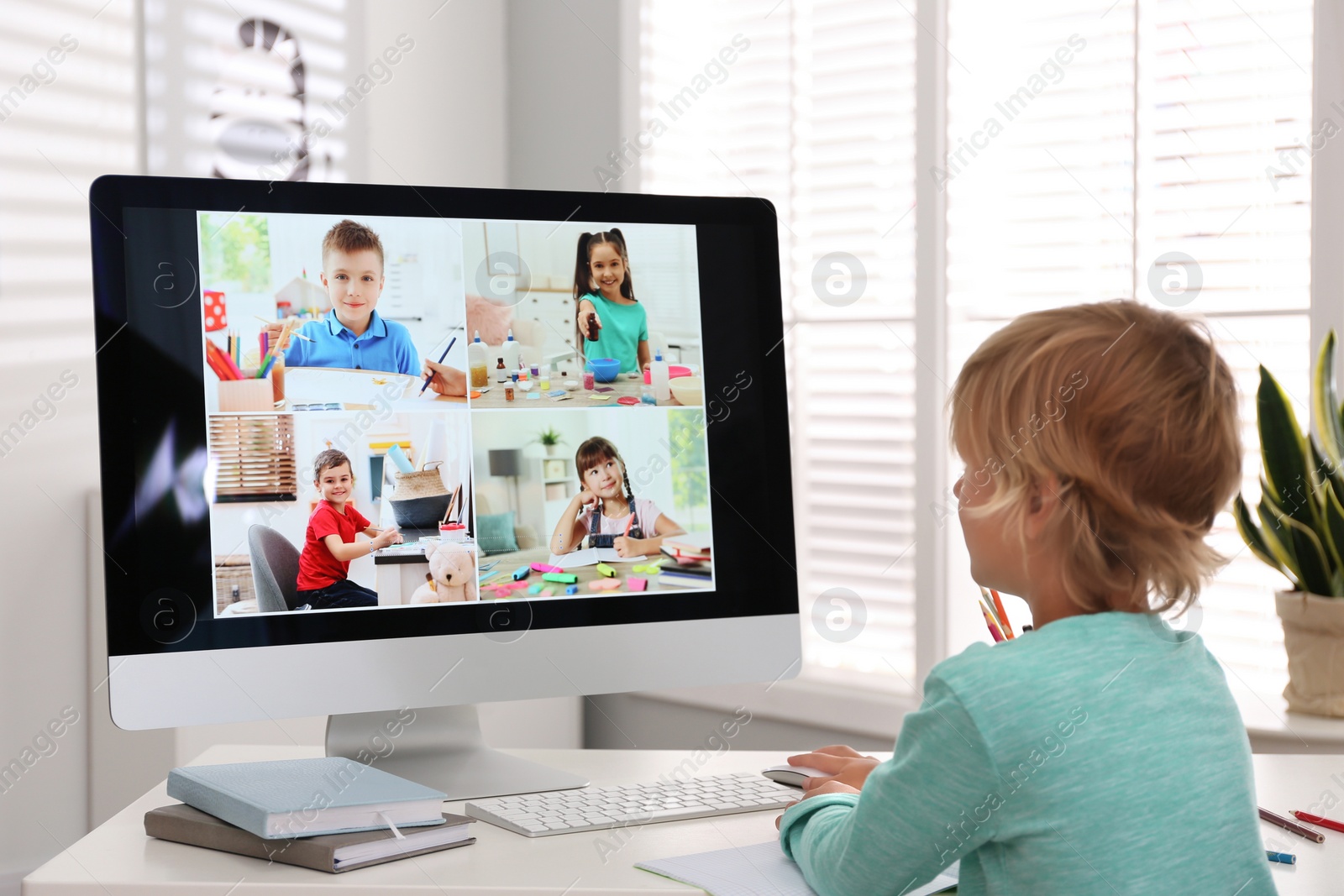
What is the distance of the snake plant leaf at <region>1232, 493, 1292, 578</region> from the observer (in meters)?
1.56

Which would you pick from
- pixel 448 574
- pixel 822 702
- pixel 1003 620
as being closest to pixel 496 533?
pixel 448 574

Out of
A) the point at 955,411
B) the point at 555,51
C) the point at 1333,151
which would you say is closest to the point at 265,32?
the point at 555,51

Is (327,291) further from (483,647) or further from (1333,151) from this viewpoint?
(1333,151)

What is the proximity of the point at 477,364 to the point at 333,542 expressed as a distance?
222 mm

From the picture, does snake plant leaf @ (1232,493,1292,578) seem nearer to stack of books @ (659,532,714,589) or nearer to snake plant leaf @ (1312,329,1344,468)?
snake plant leaf @ (1312,329,1344,468)

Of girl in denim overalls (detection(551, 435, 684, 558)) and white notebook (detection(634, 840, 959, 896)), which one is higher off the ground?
girl in denim overalls (detection(551, 435, 684, 558))

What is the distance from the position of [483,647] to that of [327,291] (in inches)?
14.6

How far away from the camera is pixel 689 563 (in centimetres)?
115

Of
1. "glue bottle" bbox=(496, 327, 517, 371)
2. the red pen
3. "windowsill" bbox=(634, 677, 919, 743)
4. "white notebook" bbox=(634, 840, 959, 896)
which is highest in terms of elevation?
"glue bottle" bbox=(496, 327, 517, 371)

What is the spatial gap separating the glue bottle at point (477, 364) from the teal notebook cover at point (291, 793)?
0.38 m

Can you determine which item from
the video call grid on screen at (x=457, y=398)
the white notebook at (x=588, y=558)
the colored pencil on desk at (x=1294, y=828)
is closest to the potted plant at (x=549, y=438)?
the video call grid on screen at (x=457, y=398)

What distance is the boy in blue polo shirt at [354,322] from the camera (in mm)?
1060

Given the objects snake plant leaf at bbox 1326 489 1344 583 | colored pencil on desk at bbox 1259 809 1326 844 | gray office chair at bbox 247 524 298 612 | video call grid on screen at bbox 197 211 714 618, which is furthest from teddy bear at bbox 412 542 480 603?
snake plant leaf at bbox 1326 489 1344 583

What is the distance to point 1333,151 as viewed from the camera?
66.3 inches
